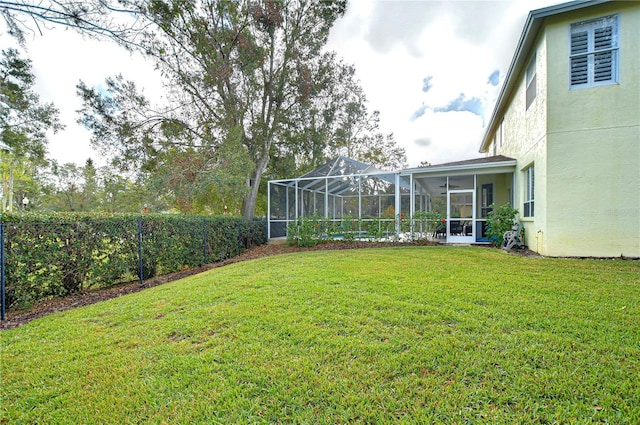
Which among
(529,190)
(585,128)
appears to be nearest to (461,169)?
(529,190)

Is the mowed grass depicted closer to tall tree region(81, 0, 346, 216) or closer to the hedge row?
the hedge row

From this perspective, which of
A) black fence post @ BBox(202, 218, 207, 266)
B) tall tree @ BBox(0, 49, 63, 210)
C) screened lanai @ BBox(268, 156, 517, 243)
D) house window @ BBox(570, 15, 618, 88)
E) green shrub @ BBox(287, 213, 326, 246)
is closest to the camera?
house window @ BBox(570, 15, 618, 88)

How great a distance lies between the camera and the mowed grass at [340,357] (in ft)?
7.00

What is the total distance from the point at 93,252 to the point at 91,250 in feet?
0.19

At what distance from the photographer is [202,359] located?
2787 mm

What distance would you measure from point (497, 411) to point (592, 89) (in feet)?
28.4

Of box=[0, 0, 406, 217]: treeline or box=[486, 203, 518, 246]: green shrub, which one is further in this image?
box=[0, 0, 406, 217]: treeline

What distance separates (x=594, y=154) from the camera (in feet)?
23.7

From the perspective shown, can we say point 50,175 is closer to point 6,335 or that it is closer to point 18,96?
point 18,96

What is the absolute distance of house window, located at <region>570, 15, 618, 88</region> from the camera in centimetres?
711

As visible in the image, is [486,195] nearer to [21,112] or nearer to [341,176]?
[341,176]

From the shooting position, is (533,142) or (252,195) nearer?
(533,142)

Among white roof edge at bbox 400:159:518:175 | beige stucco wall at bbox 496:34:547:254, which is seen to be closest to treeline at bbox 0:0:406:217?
white roof edge at bbox 400:159:518:175

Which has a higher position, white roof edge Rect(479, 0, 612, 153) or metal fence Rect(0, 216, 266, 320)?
white roof edge Rect(479, 0, 612, 153)
